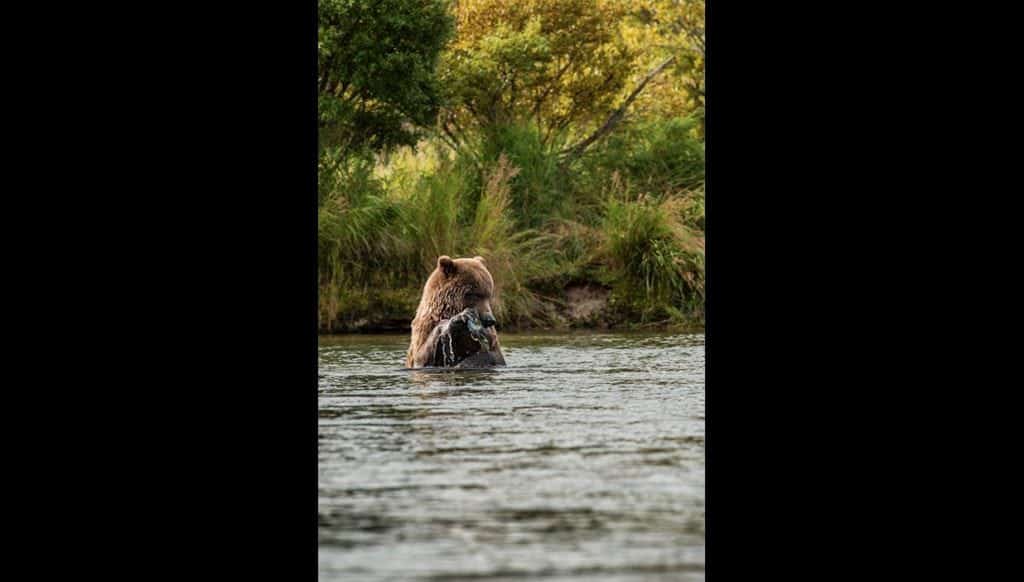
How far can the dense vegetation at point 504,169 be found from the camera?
55.4 feet

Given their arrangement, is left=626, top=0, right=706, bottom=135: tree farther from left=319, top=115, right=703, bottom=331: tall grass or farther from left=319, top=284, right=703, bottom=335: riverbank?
left=319, top=284, right=703, bottom=335: riverbank

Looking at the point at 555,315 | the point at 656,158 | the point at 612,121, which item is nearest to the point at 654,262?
the point at 555,315

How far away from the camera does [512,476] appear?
18.9 feet

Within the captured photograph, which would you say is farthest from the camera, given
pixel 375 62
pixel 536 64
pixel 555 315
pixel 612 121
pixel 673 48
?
pixel 673 48

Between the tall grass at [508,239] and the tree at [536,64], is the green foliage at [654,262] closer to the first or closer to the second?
the tall grass at [508,239]

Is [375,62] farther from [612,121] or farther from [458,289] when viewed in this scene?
[458,289]

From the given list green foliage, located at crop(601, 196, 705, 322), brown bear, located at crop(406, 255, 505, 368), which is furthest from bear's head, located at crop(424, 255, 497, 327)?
green foliage, located at crop(601, 196, 705, 322)

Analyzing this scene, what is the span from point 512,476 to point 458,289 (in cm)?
501

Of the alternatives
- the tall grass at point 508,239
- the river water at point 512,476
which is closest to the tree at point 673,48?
the tall grass at point 508,239

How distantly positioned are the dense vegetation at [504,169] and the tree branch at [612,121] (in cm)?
6
